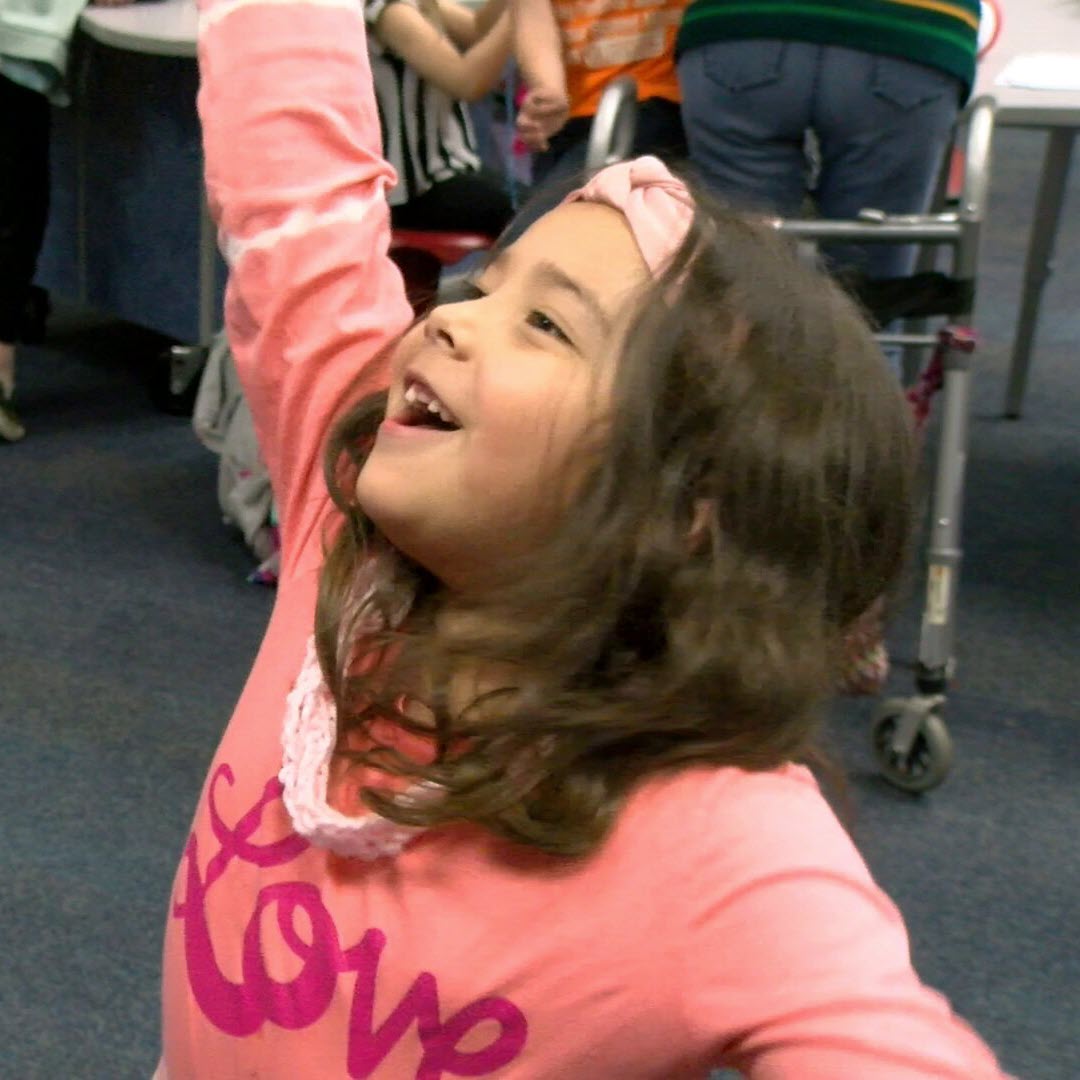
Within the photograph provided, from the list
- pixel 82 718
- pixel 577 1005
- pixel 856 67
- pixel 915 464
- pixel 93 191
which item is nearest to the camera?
pixel 577 1005

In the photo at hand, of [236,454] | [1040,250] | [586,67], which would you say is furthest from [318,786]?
[1040,250]

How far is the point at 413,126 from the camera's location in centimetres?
219

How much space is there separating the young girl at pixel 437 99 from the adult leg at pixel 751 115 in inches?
14.0

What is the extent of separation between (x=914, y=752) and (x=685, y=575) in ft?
3.98

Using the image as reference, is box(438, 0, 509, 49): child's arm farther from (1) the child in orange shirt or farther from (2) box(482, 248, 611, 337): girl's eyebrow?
(2) box(482, 248, 611, 337): girl's eyebrow

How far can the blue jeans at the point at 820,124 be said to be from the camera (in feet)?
Result: 5.50

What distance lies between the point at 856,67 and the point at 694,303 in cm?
113

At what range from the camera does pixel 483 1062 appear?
630 millimetres

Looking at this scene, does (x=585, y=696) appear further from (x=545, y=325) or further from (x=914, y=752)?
(x=914, y=752)

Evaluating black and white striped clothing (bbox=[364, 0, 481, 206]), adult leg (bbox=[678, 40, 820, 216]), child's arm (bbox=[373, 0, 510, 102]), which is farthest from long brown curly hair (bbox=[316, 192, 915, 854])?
black and white striped clothing (bbox=[364, 0, 481, 206])

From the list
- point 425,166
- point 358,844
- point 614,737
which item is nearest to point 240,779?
point 358,844

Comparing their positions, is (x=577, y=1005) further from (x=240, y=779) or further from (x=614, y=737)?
(x=240, y=779)

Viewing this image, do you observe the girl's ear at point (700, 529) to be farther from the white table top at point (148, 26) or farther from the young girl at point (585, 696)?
the white table top at point (148, 26)

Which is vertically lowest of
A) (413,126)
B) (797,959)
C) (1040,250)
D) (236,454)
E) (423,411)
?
(236,454)
